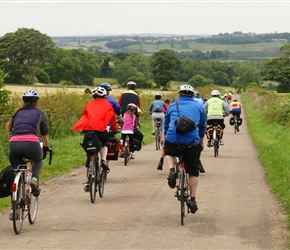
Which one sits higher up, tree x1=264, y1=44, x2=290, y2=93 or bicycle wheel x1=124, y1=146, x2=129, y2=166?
bicycle wheel x1=124, y1=146, x2=129, y2=166

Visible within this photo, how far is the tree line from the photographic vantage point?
109 m

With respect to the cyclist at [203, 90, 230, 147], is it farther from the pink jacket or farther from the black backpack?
the black backpack

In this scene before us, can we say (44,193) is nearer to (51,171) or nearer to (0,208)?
(0,208)

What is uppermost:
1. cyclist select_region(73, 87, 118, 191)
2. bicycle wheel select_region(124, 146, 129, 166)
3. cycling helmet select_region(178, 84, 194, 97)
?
cycling helmet select_region(178, 84, 194, 97)

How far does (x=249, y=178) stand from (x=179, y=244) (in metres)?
7.56

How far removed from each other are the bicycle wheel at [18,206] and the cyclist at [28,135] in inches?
12.6

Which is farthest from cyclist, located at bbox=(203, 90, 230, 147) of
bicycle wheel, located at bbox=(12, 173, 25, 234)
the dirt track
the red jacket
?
bicycle wheel, located at bbox=(12, 173, 25, 234)

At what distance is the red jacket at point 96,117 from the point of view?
12180 mm

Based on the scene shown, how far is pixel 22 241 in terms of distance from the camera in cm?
891

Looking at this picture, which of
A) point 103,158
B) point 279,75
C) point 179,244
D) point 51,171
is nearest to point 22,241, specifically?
point 179,244

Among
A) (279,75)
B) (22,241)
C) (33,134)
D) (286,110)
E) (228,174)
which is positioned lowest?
(279,75)

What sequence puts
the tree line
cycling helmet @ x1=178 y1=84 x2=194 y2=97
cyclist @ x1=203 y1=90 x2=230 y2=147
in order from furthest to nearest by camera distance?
the tree line → cyclist @ x1=203 y1=90 x2=230 y2=147 → cycling helmet @ x1=178 y1=84 x2=194 y2=97

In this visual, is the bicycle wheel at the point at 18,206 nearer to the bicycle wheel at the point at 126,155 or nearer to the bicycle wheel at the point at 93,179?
the bicycle wheel at the point at 93,179

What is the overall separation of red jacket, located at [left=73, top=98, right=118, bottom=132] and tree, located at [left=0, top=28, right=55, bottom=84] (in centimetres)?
9372
